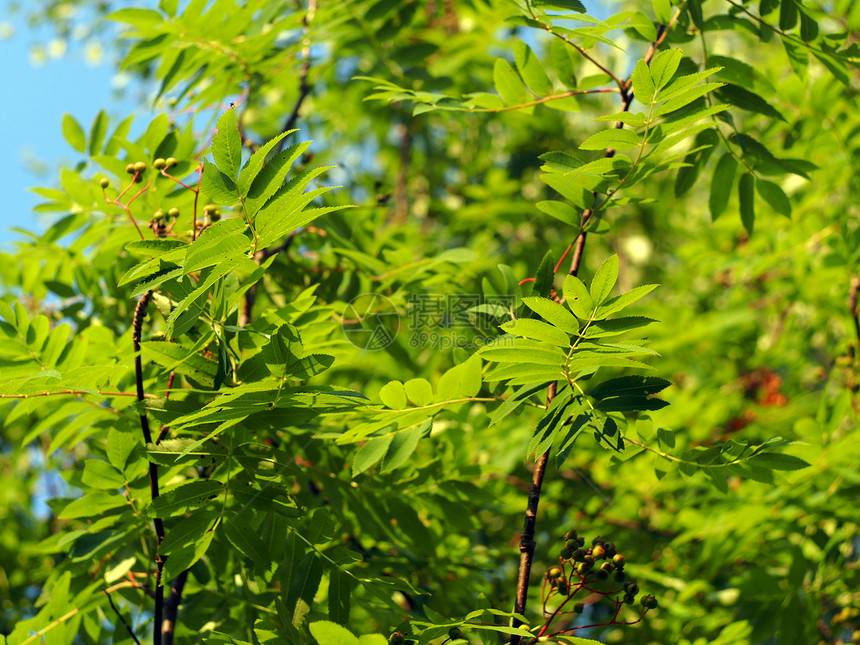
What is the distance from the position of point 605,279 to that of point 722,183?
877mm

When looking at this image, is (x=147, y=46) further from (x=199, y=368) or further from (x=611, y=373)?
(x=611, y=373)

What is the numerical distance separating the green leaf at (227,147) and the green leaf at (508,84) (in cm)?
74

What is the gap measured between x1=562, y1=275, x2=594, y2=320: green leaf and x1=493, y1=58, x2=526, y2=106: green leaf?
2.36 ft

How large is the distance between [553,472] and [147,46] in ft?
7.45

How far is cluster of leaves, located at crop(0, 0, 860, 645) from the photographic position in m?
1.20

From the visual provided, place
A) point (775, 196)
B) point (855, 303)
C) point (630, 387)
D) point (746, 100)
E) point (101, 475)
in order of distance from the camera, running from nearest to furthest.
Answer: point (630, 387), point (101, 475), point (746, 100), point (775, 196), point (855, 303)

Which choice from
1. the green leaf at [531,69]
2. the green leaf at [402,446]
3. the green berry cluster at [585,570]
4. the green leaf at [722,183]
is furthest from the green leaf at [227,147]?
the green leaf at [722,183]

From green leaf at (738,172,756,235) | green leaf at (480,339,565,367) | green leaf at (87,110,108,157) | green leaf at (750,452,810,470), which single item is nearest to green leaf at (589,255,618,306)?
green leaf at (480,339,565,367)

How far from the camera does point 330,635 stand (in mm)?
1110

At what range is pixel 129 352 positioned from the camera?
162 cm

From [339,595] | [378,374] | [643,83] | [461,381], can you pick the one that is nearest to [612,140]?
[643,83]

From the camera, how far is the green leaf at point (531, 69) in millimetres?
1669

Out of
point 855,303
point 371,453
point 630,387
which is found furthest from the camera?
point 855,303

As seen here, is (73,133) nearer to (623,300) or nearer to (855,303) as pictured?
(623,300)
